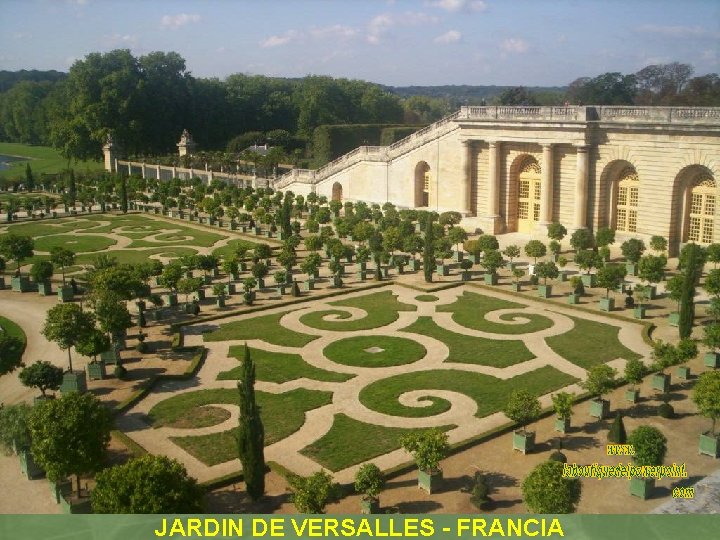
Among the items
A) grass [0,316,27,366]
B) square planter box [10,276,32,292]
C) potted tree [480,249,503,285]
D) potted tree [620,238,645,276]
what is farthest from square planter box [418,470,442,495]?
square planter box [10,276,32,292]

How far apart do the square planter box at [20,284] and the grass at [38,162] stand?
55246 mm

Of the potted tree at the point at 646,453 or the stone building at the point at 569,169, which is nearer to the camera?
the potted tree at the point at 646,453

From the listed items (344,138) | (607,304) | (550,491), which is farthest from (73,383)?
(344,138)

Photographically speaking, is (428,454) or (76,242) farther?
(76,242)

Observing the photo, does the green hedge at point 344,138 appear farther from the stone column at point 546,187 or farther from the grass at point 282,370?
the grass at point 282,370

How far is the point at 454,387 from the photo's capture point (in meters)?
29.9

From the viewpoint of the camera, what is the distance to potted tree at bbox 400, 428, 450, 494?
72.6ft

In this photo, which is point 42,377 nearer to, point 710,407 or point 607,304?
point 710,407

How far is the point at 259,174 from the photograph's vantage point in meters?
93.4

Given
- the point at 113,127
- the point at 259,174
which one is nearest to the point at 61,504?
the point at 259,174

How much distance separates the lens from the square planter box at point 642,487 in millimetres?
21359

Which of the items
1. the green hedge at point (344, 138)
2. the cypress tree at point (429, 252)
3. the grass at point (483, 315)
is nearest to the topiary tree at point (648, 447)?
the grass at point (483, 315)

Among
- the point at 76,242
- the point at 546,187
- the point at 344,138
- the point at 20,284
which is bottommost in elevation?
the point at 20,284

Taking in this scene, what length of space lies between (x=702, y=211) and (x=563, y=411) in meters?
29.2
